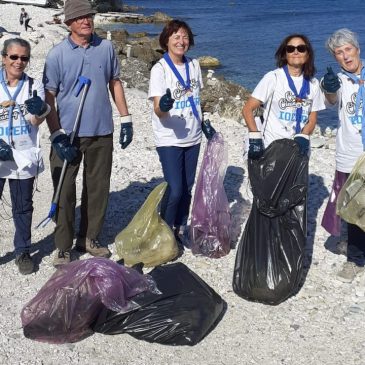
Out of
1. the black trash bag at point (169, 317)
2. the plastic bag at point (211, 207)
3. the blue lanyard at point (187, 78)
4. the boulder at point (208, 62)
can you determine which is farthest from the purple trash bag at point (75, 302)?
the boulder at point (208, 62)

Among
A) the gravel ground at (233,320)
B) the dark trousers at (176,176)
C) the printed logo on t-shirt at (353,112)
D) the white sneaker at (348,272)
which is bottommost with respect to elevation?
the gravel ground at (233,320)

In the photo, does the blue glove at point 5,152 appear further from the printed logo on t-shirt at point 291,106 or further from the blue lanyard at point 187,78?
the printed logo on t-shirt at point 291,106

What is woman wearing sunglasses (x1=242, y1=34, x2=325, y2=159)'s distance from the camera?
4566 mm

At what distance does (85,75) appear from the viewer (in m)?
4.53

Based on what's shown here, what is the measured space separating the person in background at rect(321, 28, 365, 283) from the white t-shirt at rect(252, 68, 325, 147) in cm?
13

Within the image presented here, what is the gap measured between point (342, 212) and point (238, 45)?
2708 cm

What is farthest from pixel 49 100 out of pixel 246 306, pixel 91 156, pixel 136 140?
pixel 136 140

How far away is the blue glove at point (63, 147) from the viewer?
14.6ft

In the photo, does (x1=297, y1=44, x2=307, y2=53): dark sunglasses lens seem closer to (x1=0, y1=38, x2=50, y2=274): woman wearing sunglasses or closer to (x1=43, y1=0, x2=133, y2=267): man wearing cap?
(x1=43, y1=0, x2=133, y2=267): man wearing cap

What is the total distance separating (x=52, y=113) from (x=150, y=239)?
125cm

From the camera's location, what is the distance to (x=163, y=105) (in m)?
4.54

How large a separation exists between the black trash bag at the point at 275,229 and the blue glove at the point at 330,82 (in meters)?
0.47

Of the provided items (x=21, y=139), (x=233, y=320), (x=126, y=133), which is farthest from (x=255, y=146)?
(x=21, y=139)

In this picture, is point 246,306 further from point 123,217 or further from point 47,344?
point 123,217
